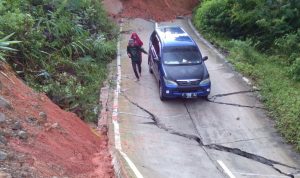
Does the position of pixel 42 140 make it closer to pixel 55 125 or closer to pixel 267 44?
pixel 55 125

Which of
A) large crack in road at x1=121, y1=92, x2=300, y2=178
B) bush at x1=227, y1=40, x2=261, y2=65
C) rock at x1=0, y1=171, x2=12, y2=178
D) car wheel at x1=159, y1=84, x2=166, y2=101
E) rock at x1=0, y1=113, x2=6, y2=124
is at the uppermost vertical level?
bush at x1=227, y1=40, x2=261, y2=65

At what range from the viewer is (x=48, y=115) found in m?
10.6

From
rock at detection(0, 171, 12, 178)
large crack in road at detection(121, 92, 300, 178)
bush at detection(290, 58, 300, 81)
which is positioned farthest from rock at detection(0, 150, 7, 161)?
bush at detection(290, 58, 300, 81)

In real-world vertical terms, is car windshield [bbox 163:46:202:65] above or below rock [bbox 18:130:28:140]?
above

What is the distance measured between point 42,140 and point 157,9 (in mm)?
20727

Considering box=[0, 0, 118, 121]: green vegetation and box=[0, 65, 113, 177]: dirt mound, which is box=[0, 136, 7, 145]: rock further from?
box=[0, 0, 118, 121]: green vegetation

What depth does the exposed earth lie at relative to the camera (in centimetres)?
764

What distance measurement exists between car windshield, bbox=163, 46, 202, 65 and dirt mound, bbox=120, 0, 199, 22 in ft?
39.4

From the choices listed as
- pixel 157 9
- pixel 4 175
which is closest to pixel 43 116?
pixel 4 175

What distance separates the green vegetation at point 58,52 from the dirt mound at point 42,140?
4.12ft

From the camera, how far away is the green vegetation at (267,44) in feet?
45.4

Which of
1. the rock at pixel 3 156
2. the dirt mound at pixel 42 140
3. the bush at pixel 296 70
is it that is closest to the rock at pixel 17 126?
the dirt mound at pixel 42 140

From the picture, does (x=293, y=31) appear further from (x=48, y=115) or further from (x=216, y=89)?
(x=48, y=115)

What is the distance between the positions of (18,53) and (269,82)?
862 cm
